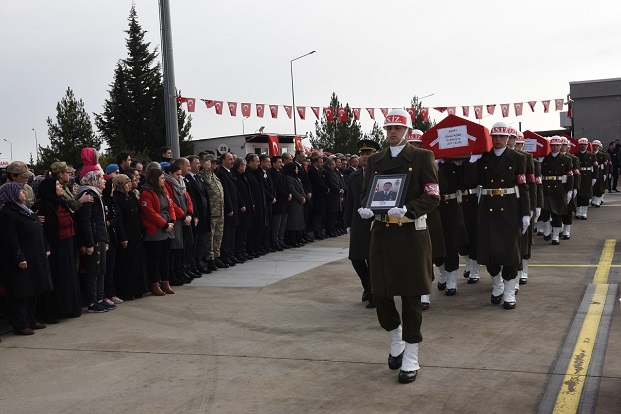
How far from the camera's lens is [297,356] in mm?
6707

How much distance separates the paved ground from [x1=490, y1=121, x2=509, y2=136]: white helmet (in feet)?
6.83

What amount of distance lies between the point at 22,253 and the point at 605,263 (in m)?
8.86

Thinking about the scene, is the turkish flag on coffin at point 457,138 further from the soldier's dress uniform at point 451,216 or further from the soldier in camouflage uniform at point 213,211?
the soldier in camouflage uniform at point 213,211

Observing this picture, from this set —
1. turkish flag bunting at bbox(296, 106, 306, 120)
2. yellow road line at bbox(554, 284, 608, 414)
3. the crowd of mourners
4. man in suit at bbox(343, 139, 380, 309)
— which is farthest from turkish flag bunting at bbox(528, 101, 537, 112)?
man in suit at bbox(343, 139, 380, 309)

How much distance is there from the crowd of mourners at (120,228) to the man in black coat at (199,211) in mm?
16

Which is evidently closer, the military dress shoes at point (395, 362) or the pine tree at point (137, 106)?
the military dress shoes at point (395, 362)

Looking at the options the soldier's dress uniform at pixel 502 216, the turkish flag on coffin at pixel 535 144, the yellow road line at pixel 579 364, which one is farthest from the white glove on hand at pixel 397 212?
the turkish flag on coffin at pixel 535 144

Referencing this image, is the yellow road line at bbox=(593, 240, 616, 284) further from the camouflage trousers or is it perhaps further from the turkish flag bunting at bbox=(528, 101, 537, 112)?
the turkish flag bunting at bbox=(528, 101, 537, 112)

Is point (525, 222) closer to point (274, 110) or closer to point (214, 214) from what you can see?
point (214, 214)

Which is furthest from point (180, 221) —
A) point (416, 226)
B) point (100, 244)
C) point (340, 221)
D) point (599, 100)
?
point (599, 100)

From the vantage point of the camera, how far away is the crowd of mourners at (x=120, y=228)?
26.5 ft

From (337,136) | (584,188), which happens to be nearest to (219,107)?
(584,188)

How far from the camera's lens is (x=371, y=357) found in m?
6.61

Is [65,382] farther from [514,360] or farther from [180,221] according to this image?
[180,221]
